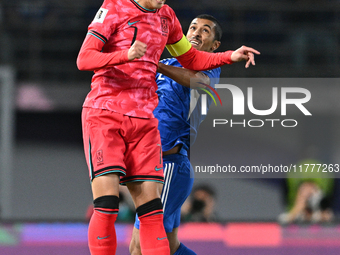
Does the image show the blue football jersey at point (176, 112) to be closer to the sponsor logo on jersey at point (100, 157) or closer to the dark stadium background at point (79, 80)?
the sponsor logo on jersey at point (100, 157)

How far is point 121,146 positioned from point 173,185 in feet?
2.64

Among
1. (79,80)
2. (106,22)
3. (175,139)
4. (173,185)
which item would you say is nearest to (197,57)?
(175,139)

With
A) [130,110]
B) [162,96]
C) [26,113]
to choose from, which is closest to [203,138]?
[26,113]

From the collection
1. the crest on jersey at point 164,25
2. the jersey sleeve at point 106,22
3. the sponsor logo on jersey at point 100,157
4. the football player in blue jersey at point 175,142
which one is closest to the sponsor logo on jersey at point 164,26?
the crest on jersey at point 164,25

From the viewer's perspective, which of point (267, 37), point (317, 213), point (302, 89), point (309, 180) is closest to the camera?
point (317, 213)

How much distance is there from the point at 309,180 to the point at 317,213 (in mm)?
513

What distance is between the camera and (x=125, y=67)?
227 cm

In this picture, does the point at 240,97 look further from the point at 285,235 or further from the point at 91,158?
the point at 91,158

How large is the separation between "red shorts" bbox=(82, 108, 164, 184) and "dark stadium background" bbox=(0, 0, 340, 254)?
17.1 feet

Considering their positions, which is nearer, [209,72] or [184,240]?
[209,72]

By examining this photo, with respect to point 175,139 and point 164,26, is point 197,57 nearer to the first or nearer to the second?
point 164,26

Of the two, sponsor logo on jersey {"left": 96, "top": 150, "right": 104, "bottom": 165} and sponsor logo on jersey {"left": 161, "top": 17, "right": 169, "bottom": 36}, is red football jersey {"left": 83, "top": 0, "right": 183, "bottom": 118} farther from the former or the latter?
sponsor logo on jersey {"left": 96, "top": 150, "right": 104, "bottom": 165}

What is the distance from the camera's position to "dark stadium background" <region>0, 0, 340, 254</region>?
7695mm

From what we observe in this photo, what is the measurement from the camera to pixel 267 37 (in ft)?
26.5
